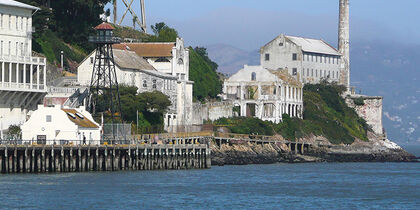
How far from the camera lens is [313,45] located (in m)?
167

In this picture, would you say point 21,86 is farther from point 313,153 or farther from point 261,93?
point 261,93

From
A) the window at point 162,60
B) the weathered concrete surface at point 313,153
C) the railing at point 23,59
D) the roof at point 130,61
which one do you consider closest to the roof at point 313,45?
the weathered concrete surface at point 313,153

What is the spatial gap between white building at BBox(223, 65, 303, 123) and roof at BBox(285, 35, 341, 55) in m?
13.8

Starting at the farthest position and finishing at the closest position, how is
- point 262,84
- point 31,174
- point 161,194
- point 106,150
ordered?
point 262,84 < point 106,150 < point 31,174 < point 161,194

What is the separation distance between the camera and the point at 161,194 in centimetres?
7325

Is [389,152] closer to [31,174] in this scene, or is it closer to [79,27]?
[79,27]

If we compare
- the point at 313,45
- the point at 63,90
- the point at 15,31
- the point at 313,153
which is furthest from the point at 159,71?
the point at 313,45

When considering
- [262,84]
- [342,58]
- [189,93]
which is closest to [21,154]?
[189,93]

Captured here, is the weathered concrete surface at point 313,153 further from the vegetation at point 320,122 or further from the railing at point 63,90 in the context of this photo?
the railing at point 63,90

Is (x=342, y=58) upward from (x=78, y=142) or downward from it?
upward

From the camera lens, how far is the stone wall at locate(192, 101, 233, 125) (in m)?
127

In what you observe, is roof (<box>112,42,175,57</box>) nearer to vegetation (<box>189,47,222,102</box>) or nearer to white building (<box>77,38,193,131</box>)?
white building (<box>77,38,193,131</box>)

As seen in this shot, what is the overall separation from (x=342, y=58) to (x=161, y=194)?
101879 mm

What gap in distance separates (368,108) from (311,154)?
3369cm
